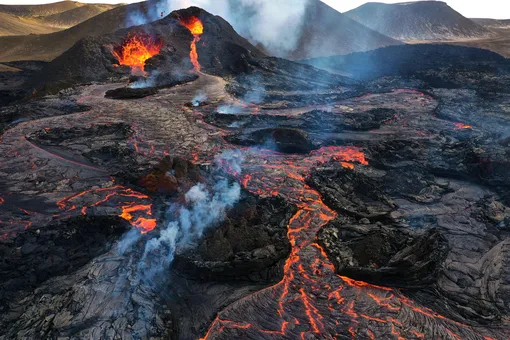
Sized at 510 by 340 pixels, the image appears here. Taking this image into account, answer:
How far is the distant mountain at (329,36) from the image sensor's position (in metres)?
55.7

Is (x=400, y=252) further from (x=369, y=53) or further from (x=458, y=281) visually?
(x=369, y=53)

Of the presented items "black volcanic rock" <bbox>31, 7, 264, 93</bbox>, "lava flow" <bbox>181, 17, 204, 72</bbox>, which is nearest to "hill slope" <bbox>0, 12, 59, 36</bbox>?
"lava flow" <bbox>181, 17, 204, 72</bbox>

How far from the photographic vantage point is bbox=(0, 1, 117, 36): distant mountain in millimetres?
83312

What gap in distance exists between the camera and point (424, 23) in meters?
97.0

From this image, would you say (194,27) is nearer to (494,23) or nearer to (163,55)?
(163,55)

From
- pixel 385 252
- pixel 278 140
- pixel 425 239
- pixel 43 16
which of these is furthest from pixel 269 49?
pixel 43 16

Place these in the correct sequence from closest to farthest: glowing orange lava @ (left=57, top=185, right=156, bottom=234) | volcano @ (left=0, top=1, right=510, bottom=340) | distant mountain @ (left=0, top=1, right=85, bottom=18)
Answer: volcano @ (left=0, top=1, right=510, bottom=340) → glowing orange lava @ (left=57, top=185, right=156, bottom=234) → distant mountain @ (left=0, top=1, right=85, bottom=18)

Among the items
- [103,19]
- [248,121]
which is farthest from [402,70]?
[103,19]

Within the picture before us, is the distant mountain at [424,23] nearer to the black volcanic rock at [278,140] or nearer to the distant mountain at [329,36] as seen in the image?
the distant mountain at [329,36]

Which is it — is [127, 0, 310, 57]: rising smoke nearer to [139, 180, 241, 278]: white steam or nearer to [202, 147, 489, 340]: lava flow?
[139, 180, 241, 278]: white steam

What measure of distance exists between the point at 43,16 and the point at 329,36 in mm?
112409

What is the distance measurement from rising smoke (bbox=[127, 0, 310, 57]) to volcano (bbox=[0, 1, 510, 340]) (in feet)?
122

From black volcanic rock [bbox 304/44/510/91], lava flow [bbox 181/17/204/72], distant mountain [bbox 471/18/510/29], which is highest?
distant mountain [bbox 471/18/510/29]

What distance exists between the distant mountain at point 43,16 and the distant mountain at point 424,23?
100632 mm
